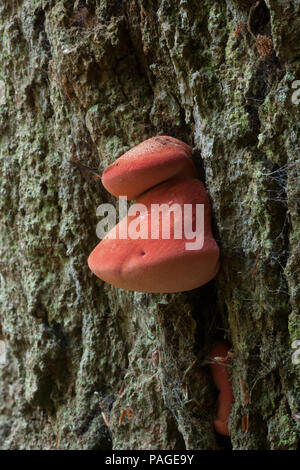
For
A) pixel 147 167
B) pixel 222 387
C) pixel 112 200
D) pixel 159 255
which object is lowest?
pixel 222 387

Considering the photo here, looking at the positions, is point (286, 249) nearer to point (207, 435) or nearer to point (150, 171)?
point (150, 171)

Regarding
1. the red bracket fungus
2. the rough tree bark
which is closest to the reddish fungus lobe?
the rough tree bark

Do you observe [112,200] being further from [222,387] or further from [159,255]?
[222,387]

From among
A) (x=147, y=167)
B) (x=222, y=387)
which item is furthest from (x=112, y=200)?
(x=222, y=387)

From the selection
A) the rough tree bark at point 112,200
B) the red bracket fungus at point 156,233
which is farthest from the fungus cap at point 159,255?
Result: the rough tree bark at point 112,200

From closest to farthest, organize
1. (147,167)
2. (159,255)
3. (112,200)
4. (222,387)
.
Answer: (159,255), (147,167), (222,387), (112,200)

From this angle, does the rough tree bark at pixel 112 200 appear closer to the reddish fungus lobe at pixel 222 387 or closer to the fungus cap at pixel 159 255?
the reddish fungus lobe at pixel 222 387
